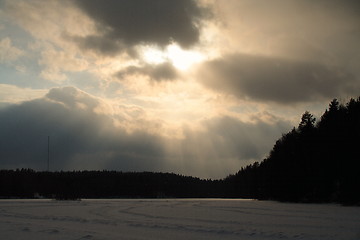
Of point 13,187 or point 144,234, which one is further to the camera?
point 13,187

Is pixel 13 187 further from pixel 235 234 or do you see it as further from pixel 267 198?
pixel 235 234

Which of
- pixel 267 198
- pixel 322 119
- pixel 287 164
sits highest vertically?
pixel 322 119

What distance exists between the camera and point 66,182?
192m

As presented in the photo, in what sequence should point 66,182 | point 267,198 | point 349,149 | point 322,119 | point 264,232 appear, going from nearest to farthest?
1. point 264,232
2. point 349,149
3. point 322,119
4. point 267,198
5. point 66,182

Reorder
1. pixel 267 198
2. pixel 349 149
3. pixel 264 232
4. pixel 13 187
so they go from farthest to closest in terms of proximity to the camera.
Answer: pixel 13 187
pixel 267 198
pixel 349 149
pixel 264 232

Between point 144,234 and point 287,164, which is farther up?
point 287,164

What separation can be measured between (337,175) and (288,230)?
46.9m

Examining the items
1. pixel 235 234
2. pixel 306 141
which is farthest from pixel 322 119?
pixel 235 234

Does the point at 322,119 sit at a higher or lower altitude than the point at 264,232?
higher

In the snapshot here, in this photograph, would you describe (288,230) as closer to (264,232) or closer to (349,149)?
(264,232)

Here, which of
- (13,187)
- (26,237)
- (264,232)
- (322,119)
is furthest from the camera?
(13,187)

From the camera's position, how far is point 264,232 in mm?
23469

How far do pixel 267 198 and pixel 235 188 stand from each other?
251 feet

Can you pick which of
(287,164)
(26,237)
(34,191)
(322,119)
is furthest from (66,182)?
(26,237)
